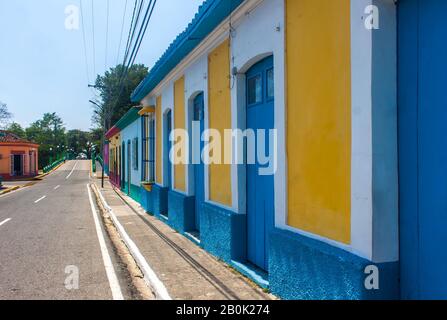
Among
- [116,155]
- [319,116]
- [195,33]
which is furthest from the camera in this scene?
[116,155]

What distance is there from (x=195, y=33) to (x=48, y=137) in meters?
109

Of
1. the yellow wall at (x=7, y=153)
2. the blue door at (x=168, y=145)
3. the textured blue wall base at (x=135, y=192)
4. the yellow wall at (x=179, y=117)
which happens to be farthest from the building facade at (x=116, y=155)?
the yellow wall at (x=179, y=117)

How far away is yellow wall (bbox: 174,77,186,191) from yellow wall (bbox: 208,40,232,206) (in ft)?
7.57

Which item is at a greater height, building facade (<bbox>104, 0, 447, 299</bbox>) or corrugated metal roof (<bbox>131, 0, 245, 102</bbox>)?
corrugated metal roof (<bbox>131, 0, 245, 102</bbox>)

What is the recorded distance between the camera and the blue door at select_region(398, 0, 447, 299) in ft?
10.3

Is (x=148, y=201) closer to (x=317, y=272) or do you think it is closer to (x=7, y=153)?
(x=317, y=272)

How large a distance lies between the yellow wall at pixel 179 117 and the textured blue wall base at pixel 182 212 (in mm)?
297

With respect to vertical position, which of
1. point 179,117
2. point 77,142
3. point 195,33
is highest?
point 77,142

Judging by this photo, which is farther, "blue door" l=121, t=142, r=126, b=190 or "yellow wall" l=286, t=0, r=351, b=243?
→ "blue door" l=121, t=142, r=126, b=190

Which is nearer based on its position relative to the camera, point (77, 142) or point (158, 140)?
point (158, 140)

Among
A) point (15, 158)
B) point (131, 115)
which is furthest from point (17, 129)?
point (131, 115)

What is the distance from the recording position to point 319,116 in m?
4.39

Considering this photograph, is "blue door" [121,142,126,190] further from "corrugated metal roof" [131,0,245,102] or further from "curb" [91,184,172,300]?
"curb" [91,184,172,300]

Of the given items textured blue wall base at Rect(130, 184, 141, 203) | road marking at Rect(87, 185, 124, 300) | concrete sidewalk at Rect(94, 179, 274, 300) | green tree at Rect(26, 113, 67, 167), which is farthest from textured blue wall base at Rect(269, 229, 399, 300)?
green tree at Rect(26, 113, 67, 167)
